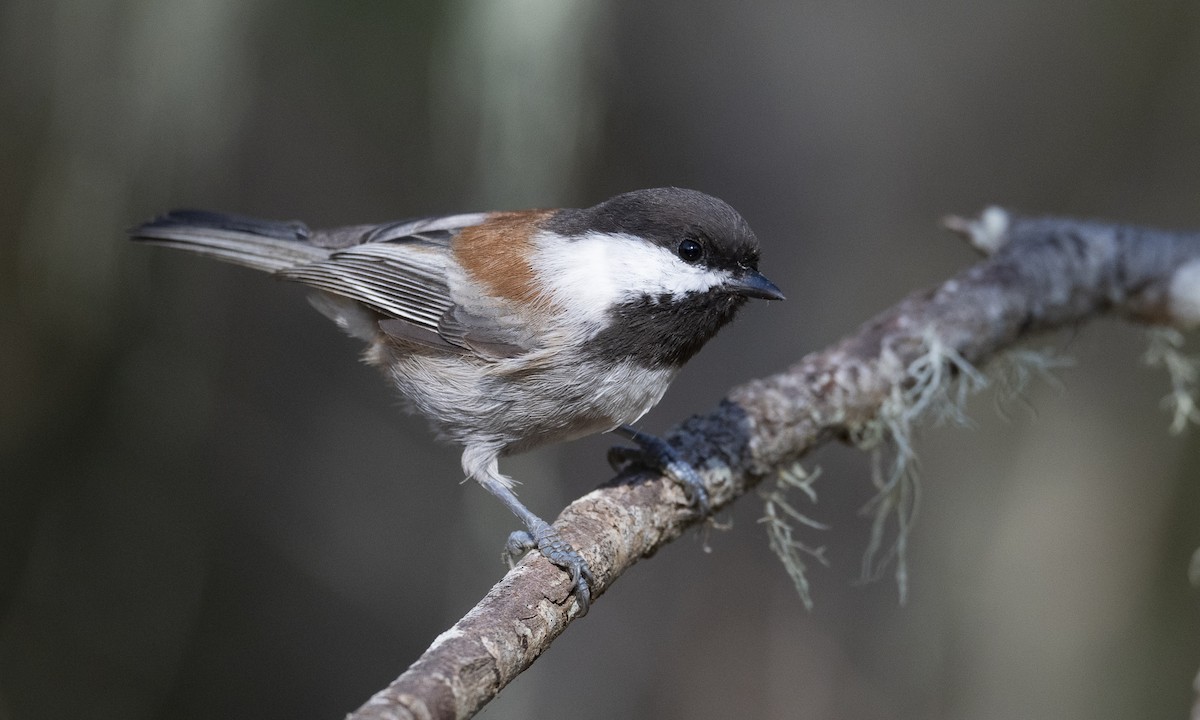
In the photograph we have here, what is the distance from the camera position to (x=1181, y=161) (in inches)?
171

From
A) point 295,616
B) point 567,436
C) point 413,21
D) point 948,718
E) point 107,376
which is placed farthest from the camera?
point 295,616

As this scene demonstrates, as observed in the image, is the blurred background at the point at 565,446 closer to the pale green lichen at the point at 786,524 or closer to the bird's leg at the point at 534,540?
the bird's leg at the point at 534,540

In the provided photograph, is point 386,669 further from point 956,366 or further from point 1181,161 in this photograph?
point 1181,161

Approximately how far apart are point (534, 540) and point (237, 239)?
1.43 metres

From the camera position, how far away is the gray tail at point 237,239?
2.71m

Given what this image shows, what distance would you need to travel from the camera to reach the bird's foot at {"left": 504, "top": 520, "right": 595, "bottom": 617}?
1.85 metres

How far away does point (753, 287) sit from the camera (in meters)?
2.22

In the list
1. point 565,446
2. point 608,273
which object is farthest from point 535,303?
point 565,446

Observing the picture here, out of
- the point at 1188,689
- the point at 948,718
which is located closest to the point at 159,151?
the point at 948,718

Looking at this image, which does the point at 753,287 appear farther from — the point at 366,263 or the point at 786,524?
the point at 366,263

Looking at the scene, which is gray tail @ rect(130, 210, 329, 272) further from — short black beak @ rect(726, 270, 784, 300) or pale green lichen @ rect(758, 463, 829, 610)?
pale green lichen @ rect(758, 463, 829, 610)

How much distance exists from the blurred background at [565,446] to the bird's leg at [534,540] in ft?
1.75

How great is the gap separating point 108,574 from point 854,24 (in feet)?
14.1

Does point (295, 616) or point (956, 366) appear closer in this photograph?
point (956, 366)
